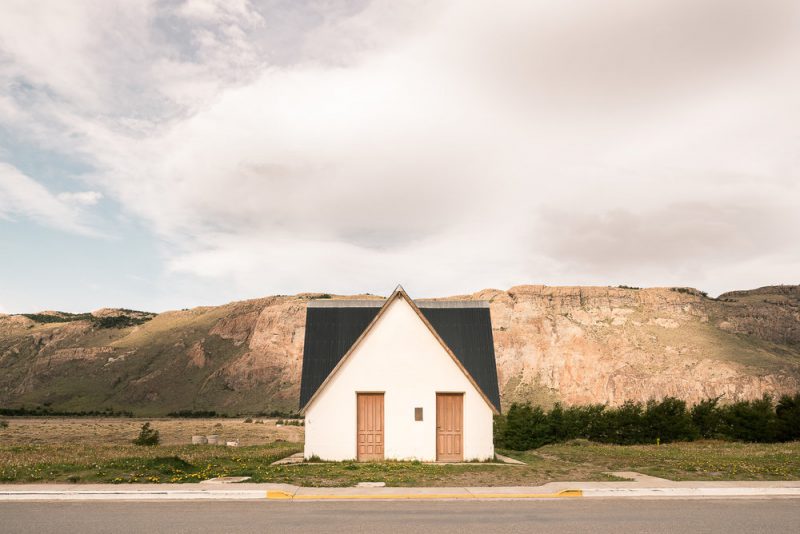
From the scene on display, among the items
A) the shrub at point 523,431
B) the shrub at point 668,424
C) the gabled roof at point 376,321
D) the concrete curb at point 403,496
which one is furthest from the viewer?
the shrub at point 523,431

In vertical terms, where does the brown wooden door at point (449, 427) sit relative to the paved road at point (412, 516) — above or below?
above

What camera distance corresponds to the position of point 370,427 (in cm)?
2348

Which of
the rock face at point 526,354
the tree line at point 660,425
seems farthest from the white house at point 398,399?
the rock face at point 526,354

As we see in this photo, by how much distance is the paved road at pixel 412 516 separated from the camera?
1080 centimetres

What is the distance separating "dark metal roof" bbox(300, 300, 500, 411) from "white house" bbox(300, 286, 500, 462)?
0.14 m

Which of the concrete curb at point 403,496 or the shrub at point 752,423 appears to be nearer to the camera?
the concrete curb at point 403,496

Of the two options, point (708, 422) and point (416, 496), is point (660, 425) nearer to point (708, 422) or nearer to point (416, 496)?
point (708, 422)

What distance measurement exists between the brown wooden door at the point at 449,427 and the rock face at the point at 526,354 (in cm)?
6996

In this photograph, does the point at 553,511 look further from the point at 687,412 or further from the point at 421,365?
the point at 687,412

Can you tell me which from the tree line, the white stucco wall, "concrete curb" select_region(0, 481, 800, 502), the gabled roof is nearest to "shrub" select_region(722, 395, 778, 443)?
the tree line

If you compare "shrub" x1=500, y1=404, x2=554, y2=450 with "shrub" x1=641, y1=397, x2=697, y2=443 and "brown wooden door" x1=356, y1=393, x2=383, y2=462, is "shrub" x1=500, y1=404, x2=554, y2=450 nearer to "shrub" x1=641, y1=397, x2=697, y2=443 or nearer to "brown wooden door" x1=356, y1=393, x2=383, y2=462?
"shrub" x1=641, y1=397, x2=697, y2=443

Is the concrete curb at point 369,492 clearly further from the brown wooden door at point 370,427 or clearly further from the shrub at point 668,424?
the shrub at point 668,424

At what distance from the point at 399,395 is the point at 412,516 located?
1166cm

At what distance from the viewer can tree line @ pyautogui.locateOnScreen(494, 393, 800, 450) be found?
3844 cm
